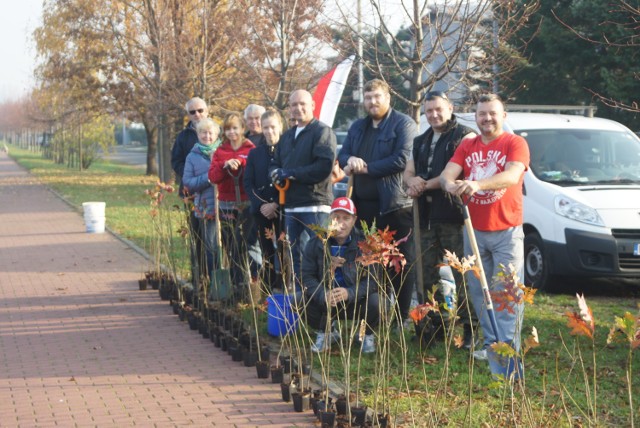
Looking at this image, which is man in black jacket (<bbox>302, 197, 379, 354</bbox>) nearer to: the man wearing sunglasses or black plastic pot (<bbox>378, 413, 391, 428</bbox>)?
black plastic pot (<bbox>378, 413, 391, 428</bbox>)

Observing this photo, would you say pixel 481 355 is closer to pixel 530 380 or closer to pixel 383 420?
pixel 530 380

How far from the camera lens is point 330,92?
12.5 metres

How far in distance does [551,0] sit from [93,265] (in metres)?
21.5

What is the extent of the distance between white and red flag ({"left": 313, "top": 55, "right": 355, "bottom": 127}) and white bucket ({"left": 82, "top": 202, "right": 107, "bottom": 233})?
713 centimetres

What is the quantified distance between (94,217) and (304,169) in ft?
35.6

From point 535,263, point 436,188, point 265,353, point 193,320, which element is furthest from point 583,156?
point 265,353

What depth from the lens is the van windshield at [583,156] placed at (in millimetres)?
10742

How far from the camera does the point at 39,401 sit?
670cm

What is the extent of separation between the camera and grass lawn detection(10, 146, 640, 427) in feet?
17.0

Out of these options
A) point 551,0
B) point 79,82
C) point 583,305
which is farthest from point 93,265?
point 79,82

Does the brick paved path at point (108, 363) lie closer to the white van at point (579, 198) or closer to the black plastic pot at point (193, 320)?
the black plastic pot at point (193, 320)

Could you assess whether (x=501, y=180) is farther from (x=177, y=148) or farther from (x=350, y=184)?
(x=177, y=148)

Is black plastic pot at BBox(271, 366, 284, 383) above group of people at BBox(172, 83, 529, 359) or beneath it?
beneath

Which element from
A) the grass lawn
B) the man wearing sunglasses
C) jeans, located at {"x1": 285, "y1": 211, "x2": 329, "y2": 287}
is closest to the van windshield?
the grass lawn
